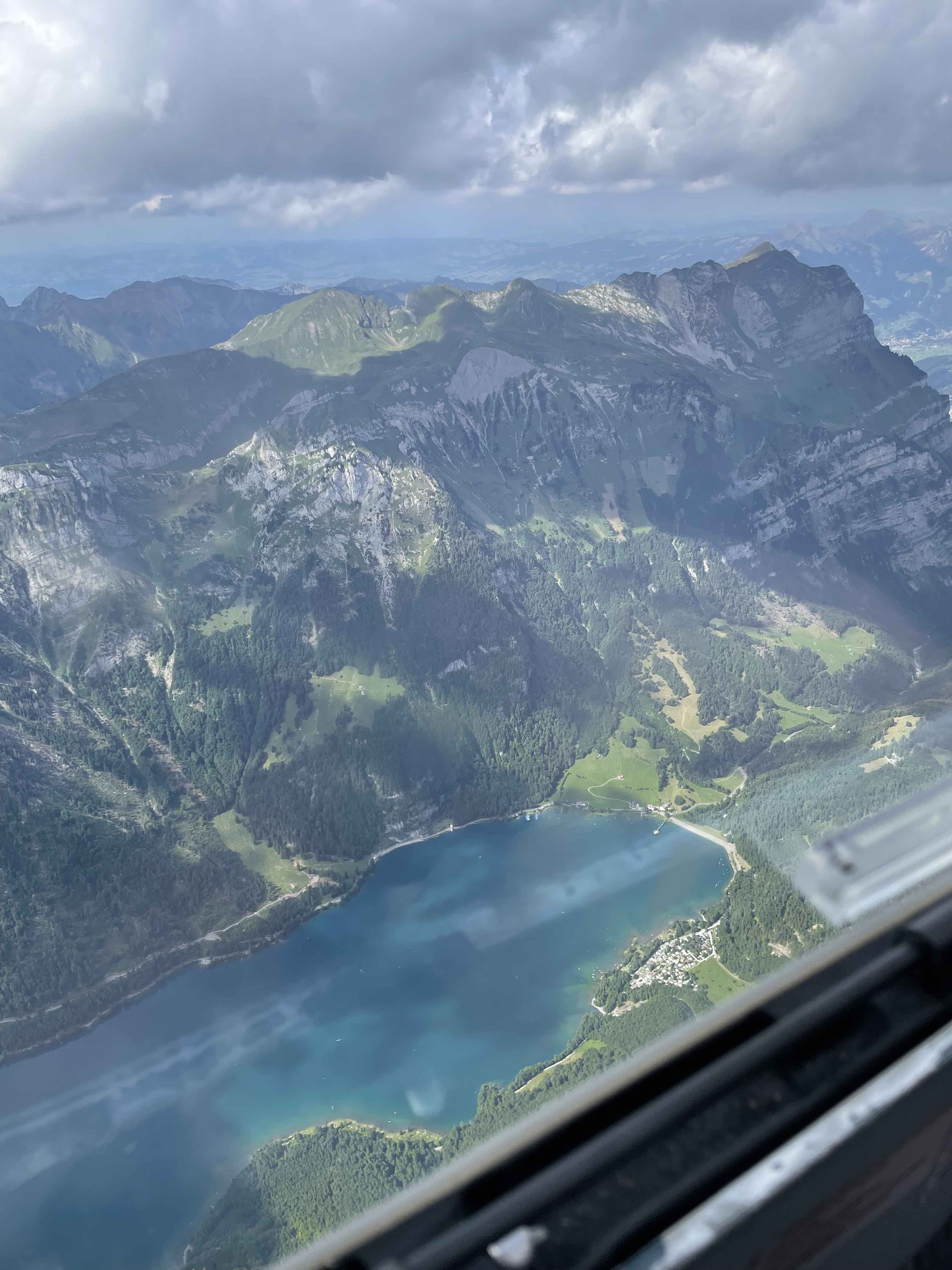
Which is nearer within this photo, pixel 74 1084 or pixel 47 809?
pixel 74 1084

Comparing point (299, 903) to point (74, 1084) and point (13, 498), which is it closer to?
point (74, 1084)

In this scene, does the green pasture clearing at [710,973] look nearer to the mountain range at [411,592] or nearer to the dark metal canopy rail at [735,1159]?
the mountain range at [411,592]

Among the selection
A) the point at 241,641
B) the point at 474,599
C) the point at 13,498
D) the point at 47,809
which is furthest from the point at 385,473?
the point at 47,809

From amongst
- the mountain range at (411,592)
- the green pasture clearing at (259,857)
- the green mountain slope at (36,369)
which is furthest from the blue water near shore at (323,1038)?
the green mountain slope at (36,369)

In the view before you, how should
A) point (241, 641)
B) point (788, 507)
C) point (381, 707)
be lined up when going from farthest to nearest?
point (788, 507) → point (241, 641) → point (381, 707)

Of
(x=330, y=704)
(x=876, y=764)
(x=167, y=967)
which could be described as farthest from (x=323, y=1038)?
(x=876, y=764)

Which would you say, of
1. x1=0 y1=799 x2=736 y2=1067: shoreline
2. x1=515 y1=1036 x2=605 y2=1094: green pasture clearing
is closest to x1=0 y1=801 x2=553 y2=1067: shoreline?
x1=0 y1=799 x2=736 y2=1067: shoreline
